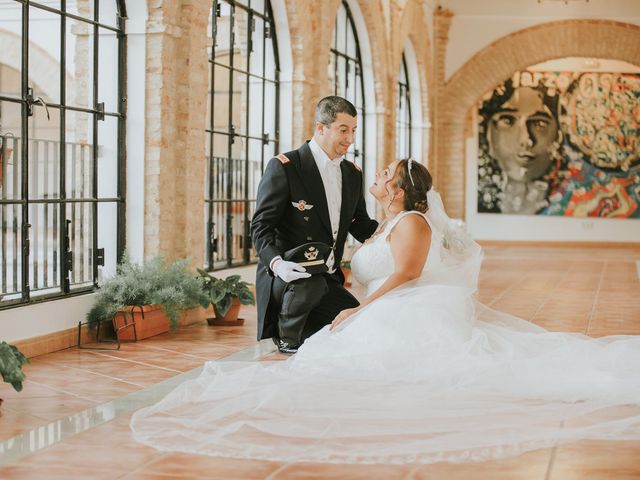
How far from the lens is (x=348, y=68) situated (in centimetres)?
1495

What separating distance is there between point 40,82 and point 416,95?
772 centimetres

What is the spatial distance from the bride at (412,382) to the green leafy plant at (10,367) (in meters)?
0.62

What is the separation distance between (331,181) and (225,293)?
2.21 meters

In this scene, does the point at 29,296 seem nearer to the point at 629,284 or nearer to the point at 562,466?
the point at 562,466

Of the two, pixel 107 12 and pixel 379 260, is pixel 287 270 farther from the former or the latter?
pixel 107 12

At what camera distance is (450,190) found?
2084 cm

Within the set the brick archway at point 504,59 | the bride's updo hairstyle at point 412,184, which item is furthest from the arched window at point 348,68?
the bride's updo hairstyle at point 412,184

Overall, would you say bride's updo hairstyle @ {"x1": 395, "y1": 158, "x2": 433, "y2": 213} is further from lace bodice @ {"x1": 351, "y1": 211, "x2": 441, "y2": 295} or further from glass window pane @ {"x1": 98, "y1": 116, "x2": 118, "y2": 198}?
glass window pane @ {"x1": 98, "y1": 116, "x2": 118, "y2": 198}

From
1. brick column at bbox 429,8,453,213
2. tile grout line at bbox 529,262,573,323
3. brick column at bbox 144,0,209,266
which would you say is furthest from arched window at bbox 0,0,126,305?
brick column at bbox 429,8,453,213

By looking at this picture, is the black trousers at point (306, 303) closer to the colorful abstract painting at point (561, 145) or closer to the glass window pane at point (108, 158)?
the glass window pane at point (108, 158)

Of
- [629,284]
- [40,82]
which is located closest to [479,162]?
[629,284]

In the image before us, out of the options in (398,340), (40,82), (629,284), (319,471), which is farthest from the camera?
(40,82)

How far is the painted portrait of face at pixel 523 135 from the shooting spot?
69.7 ft

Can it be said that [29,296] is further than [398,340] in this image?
Yes
